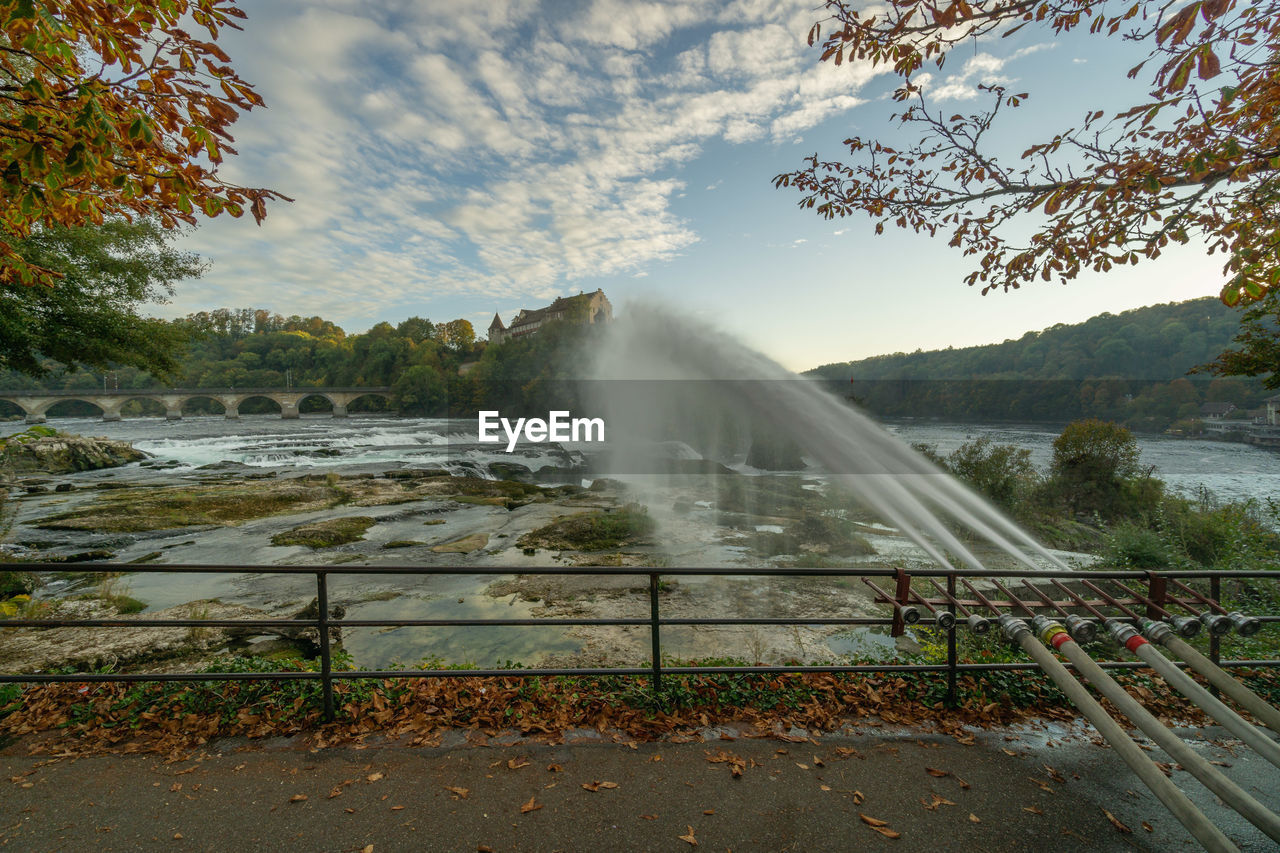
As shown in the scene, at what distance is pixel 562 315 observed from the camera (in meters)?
101

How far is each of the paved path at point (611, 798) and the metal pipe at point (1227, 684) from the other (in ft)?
2.78

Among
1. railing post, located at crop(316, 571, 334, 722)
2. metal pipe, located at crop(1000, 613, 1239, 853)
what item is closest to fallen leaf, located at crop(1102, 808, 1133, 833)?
metal pipe, located at crop(1000, 613, 1239, 853)

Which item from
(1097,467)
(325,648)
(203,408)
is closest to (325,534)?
(325,648)

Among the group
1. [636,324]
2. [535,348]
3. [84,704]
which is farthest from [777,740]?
[535,348]

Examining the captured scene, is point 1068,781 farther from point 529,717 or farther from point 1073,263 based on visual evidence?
point 1073,263

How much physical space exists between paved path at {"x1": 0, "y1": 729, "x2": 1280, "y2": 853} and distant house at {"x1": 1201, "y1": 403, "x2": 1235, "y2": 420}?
69577mm

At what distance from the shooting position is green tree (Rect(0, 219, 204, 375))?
43.1ft

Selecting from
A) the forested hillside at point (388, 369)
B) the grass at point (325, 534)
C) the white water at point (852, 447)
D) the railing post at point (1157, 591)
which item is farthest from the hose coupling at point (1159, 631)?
the forested hillside at point (388, 369)

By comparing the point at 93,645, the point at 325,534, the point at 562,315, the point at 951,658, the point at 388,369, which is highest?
the point at 562,315

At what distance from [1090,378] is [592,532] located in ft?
197

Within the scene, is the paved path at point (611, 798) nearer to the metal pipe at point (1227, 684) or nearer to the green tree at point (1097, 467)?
the metal pipe at point (1227, 684)

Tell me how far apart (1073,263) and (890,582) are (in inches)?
273

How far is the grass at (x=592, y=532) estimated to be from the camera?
13477 mm

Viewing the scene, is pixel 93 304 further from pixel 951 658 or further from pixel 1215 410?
pixel 1215 410
